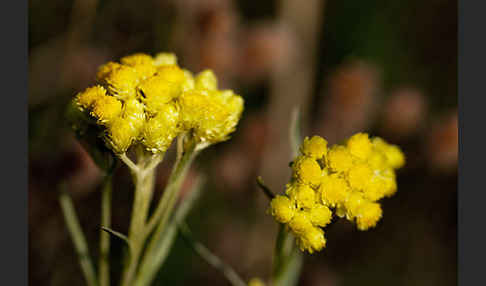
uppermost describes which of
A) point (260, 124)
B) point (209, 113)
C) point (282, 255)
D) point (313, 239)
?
point (209, 113)

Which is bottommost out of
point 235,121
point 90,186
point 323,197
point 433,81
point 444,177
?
point 444,177

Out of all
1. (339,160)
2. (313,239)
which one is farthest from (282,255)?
(339,160)

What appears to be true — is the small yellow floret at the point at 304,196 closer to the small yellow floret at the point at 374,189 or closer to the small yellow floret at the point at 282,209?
the small yellow floret at the point at 282,209

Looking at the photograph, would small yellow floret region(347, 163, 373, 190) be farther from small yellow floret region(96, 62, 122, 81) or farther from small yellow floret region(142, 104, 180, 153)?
small yellow floret region(96, 62, 122, 81)

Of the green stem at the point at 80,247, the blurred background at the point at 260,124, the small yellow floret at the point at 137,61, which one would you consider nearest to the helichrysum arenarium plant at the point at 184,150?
the small yellow floret at the point at 137,61

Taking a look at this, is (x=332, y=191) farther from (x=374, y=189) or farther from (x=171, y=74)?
(x=171, y=74)

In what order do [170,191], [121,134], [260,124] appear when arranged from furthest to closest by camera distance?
[260,124] → [170,191] → [121,134]

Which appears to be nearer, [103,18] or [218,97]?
[218,97]

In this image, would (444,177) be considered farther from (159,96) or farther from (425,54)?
(159,96)

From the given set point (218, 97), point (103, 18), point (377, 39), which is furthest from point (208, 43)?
point (377, 39)
